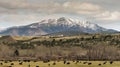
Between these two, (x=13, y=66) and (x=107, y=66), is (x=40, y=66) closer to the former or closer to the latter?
(x=13, y=66)

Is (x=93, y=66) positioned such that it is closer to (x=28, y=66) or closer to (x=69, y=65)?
(x=69, y=65)

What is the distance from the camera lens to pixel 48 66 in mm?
110188

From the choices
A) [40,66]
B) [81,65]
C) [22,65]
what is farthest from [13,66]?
[81,65]

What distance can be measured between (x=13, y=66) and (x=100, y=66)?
35794 millimetres

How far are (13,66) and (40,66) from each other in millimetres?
11385

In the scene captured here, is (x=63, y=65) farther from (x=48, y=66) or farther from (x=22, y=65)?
(x=22, y=65)

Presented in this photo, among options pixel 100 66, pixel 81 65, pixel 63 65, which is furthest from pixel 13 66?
pixel 100 66

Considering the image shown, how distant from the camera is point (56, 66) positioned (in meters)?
111

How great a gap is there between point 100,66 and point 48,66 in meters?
21.3

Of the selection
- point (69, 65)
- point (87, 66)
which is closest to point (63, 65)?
point (69, 65)

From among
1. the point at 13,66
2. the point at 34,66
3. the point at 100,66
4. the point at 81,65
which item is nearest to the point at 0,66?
the point at 13,66

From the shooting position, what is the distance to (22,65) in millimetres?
113375

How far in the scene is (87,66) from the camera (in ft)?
364

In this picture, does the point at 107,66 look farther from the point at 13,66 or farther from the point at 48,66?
the point at 13,66
